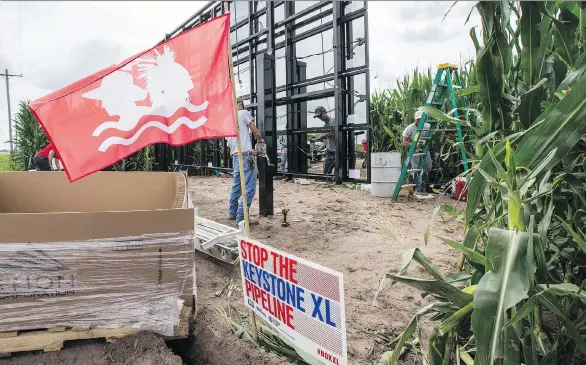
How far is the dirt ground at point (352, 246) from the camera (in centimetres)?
250

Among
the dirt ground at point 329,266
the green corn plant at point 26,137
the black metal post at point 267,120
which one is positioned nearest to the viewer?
the dirt ground at point 329,266

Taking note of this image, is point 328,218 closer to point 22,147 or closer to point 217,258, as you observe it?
point 217,258

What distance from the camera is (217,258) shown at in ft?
12.3

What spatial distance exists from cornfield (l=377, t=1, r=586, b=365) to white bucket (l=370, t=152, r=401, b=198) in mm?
4961

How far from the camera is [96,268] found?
82.7 inches

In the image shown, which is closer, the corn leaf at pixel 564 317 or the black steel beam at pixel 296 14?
the corn leaf at pixel 564 317

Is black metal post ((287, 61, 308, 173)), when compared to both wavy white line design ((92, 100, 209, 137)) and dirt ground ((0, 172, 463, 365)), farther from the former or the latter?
wavy white line design ((92, 100, 209, 137))

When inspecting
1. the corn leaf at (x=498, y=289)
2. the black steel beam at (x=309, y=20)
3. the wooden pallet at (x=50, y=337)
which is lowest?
the wooden pallet at (x=50, y=337)

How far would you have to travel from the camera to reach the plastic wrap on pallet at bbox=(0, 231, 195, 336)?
2039 mm

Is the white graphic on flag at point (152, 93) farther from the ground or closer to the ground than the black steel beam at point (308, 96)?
closer to the ground

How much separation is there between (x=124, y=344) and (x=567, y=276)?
7.11 ft

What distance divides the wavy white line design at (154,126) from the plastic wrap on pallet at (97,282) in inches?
22.6

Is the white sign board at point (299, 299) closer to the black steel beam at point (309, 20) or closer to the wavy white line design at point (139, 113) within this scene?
the wavy white line design at point (139, 113)

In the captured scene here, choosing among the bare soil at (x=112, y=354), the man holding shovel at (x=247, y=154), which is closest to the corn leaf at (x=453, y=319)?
the bare soil at (x=112, y=354)
